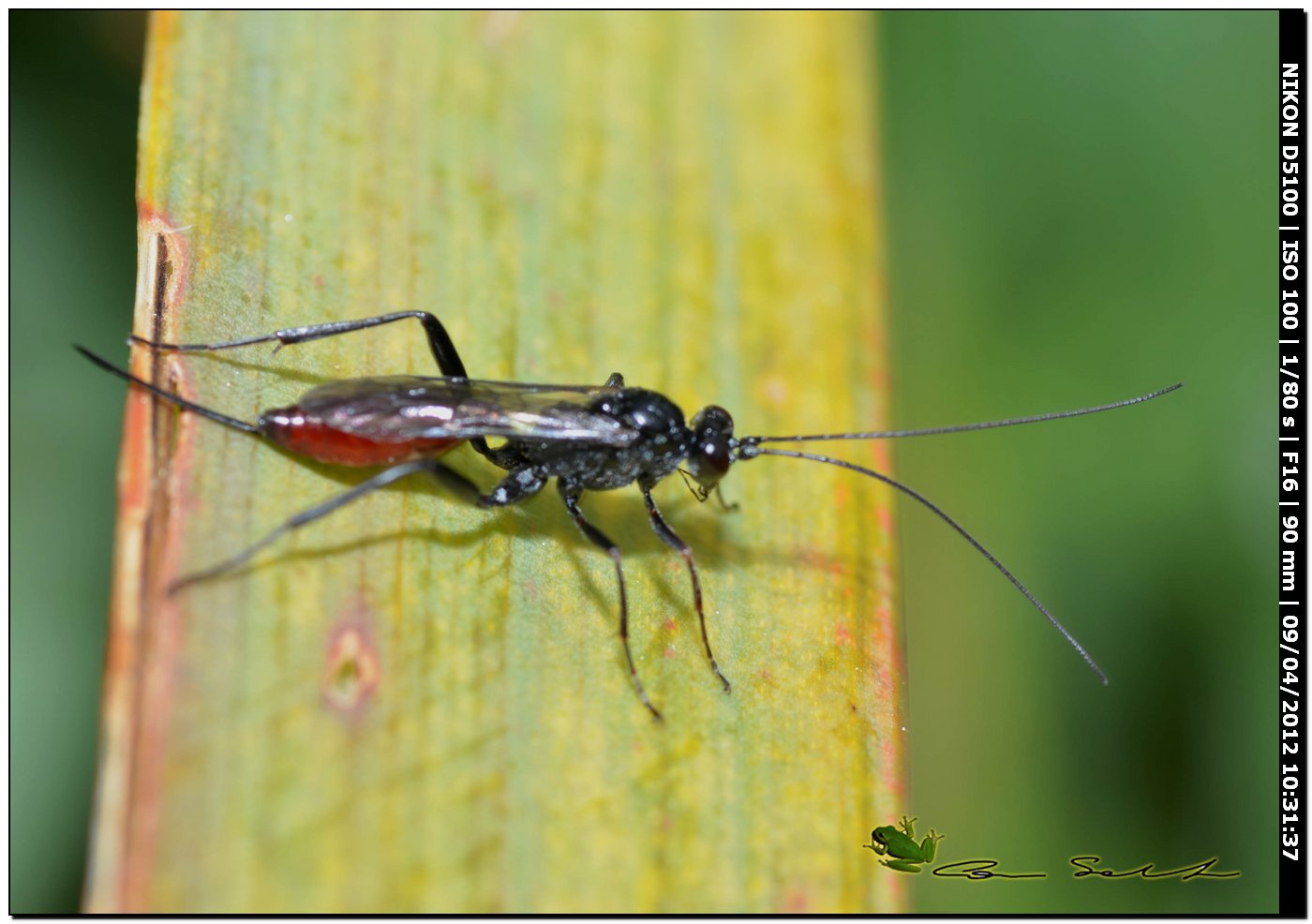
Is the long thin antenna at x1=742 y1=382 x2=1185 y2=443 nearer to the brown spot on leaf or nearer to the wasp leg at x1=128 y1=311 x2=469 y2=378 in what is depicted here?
the wasp leg at x1=128 y1=311 x2=469 y2=378

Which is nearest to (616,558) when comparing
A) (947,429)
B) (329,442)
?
(329,442)

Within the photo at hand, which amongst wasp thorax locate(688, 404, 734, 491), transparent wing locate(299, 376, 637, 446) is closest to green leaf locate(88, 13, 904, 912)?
transparent wing locate(299, 376, 637, 446)

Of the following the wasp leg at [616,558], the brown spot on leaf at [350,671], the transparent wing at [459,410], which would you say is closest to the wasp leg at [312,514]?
the transparent wing at [459,410]

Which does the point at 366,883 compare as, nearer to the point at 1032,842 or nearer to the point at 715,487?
the point at 715,487

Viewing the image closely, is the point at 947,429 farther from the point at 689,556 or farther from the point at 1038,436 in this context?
the point at 1038,436

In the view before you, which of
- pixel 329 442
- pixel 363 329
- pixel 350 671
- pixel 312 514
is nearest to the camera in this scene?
pixel 350 671

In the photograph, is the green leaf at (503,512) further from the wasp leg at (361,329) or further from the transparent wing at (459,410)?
the transparent wing at (459,410)
